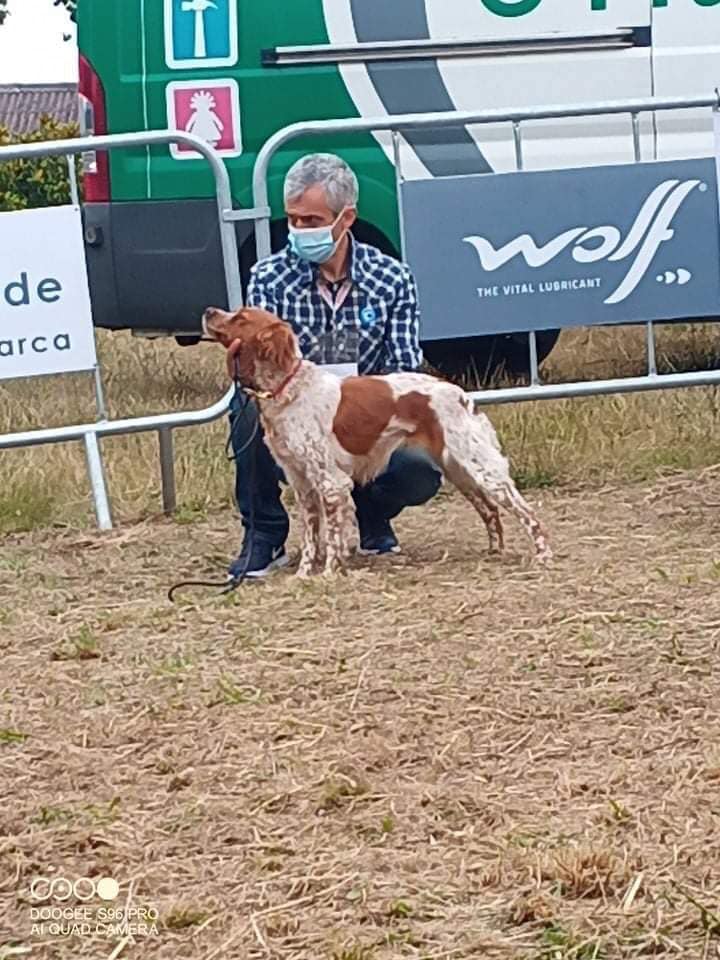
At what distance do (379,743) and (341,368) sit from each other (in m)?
2.31

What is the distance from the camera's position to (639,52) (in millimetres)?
9492

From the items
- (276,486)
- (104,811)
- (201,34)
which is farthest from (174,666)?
(201,34)

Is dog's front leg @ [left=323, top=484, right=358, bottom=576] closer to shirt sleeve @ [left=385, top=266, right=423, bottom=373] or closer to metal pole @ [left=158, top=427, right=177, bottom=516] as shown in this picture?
shirt sleeve @ [left=385, top=266, right=423, bottom=373]

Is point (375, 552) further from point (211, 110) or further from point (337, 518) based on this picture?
point (211, 110)

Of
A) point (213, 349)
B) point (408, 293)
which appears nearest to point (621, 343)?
point (213, 349)

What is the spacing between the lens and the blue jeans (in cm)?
655

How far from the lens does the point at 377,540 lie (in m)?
6.77

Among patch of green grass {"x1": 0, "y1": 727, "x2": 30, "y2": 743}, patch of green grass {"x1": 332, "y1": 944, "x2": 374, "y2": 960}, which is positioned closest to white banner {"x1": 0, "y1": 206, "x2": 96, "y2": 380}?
patch of green grass {"x1": 0, "y1": 727, "x2": 30, "y2": 743}

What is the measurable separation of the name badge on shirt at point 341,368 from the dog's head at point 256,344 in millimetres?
298

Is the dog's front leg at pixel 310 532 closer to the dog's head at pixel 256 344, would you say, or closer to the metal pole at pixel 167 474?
the dog's head at pixel 256 344

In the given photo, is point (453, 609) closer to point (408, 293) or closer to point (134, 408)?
point (408, 293)

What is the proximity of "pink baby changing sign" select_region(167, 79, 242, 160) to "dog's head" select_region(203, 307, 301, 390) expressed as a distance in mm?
3577

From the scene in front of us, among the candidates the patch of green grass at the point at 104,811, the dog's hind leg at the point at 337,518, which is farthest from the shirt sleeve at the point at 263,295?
the patch of green grass at the point at 104,811

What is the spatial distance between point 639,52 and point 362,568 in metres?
4.07
